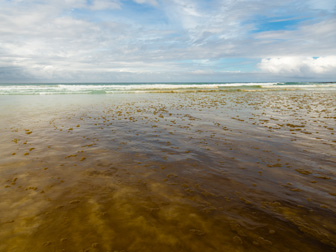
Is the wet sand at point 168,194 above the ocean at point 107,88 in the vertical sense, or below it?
below

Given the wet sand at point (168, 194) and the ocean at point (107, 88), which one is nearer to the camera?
the wet sand at point (168, 194)

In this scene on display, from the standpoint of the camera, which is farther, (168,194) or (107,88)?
(107,88)

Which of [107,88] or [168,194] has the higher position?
[107,88]

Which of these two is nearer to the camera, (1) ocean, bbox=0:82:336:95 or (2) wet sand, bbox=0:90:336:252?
(2) wet sand, bbox=0:90:336:252

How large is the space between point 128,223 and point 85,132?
7.62 meters

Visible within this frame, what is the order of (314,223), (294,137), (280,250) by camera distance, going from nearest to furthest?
(280,250) → (314,223) → (294,137)

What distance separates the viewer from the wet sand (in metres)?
3.16

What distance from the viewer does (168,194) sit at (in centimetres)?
445

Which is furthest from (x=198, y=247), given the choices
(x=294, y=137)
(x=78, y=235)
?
(x=294, y=137)

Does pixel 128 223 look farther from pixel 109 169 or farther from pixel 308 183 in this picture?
pixel 308 183

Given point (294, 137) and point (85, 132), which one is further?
point (85, 132)

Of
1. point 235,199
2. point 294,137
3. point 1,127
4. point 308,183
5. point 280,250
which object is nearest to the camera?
point 280,250

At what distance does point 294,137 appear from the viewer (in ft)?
28.8

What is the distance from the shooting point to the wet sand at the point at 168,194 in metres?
3.16
